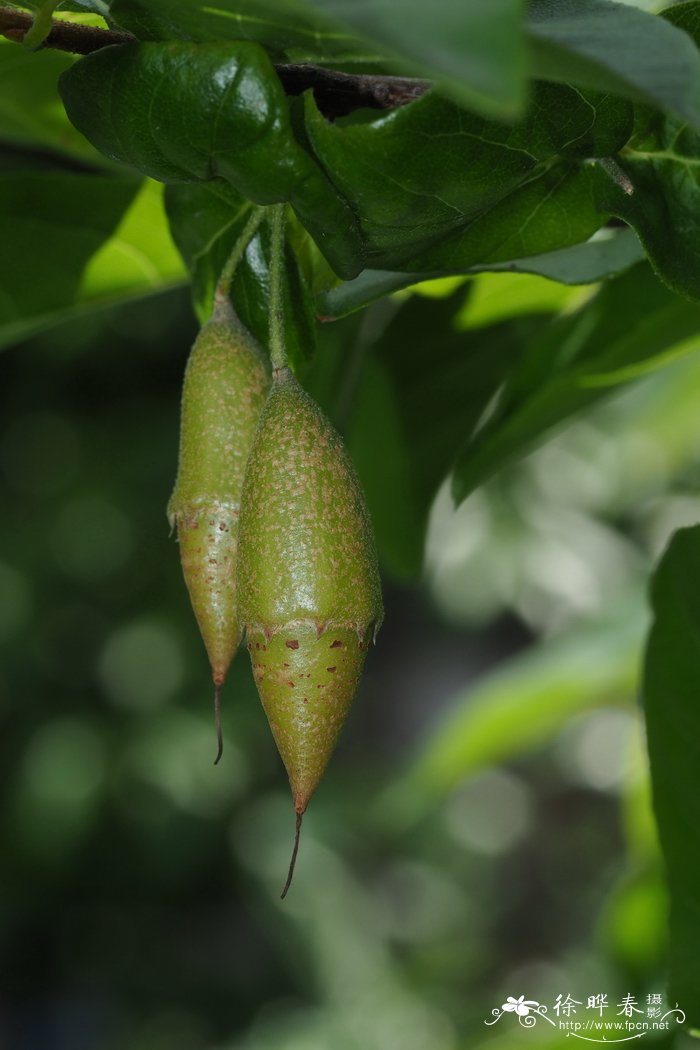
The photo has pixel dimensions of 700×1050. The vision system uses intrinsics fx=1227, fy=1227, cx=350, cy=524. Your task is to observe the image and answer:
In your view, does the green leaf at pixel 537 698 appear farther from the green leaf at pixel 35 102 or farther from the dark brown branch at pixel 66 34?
the dark brown branch at pixel 66 34

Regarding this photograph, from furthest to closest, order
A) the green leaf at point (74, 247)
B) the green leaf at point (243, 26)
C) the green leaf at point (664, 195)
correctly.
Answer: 1. the green leaf at point (74, 247)
2. the green leaf at point (664, 195)
3. the green leaf at point (243, 26)

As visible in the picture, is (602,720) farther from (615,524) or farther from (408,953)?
(408,953)

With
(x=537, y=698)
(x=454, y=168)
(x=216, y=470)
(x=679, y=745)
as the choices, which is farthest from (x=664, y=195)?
(x=537, y=698)

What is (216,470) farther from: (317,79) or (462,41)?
(462,41)

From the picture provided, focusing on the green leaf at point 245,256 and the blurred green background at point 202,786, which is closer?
the green leaf at point 245,256

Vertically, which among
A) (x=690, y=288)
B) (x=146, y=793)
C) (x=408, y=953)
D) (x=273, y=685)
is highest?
(x=690, y=288)

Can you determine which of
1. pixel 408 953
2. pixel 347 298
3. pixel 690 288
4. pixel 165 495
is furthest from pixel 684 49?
pixel 408 953

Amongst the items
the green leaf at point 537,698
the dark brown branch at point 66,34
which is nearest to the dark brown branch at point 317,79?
the dark brown branch at point 66,34

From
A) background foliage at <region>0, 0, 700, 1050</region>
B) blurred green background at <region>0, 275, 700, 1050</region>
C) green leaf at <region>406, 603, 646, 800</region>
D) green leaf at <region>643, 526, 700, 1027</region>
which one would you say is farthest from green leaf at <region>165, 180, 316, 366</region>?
blurred green background at <region>0, 275, 700, 1050</region>
